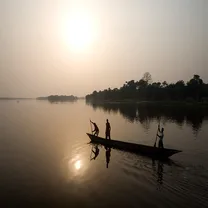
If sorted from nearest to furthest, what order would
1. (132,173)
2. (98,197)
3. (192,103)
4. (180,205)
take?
(180,205), (98,197), (132,173), (192,103)

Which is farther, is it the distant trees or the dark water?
the distant trees

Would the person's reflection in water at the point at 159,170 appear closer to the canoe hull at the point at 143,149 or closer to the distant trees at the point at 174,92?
the canoe hull at the point at 143,149

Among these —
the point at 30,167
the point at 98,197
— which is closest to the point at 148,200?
the point at 98,197

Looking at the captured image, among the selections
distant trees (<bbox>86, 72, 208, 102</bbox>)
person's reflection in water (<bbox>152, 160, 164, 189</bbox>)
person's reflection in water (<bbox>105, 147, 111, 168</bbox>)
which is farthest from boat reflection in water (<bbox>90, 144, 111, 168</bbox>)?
distant trees (<bbox>86, 72, 208, 102</bbox>)

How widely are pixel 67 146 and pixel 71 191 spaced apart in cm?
1676

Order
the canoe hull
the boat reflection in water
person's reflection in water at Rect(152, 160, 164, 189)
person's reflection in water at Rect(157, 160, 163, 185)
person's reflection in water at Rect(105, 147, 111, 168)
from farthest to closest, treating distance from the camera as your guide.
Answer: the boat reflection in water → person's reflection in water at Rect(105, 147, 111, 168) → the canoe hull → person's reflection in water at Rect(157, 160, 163, 185) → person's reflection in water at Rect(152, 160, 164, 189)

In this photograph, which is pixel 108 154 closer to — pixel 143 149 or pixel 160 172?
pixel 143 149

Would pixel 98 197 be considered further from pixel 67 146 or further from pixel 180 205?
pixel 67 146

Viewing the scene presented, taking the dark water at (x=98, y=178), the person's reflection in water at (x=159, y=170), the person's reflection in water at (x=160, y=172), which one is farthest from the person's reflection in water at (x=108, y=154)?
the person's reflection in water at (x=160, y=172)

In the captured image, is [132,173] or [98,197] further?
[132,173]

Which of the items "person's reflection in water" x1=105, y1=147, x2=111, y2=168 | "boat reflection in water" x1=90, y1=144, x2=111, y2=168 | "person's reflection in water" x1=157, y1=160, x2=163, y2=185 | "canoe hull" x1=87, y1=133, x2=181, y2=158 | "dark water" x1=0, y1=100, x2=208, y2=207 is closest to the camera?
"dark water" x1=0, y1=100, x2=208, y2=207

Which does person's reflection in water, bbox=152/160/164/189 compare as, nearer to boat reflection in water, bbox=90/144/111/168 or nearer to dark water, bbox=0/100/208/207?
dark water, bbox=0/100/208/207

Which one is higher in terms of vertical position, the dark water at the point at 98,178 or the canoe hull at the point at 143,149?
the canoe hull at the point at 143,149

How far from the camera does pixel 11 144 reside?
37469 millimetres
